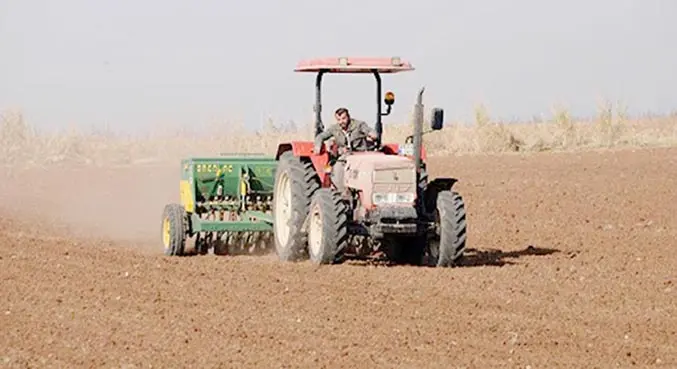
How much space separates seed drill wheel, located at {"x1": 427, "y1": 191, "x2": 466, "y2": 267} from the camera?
587 inches

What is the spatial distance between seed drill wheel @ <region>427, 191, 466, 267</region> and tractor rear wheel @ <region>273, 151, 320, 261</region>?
152 centimetres

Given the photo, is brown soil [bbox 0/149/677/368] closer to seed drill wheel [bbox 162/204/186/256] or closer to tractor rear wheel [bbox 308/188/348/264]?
tractor rear wheel [bbox 308/188/348/264]

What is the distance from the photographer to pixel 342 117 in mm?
15734

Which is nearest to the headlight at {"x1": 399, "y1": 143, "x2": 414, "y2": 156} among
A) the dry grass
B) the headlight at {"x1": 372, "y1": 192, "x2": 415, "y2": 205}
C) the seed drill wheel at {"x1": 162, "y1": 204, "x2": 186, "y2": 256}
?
the headlight at {"x1": 372, "y1": 192, "x2": 415, "y2": 205}

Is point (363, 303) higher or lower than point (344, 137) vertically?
lower

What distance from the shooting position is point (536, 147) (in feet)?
111

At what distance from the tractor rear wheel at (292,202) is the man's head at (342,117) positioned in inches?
25.8

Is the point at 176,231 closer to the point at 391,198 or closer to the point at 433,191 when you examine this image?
the point at 391,198

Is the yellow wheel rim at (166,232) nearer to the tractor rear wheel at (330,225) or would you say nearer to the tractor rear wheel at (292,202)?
the tractor rear wheel at (292,202)

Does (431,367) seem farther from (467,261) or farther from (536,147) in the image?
(536,147)

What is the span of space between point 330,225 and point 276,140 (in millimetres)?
17202

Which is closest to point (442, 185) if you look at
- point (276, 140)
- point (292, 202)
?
point (292, 202)

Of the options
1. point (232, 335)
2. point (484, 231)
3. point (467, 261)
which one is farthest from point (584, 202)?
point (232, 335)

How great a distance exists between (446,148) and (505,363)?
25.7 m
